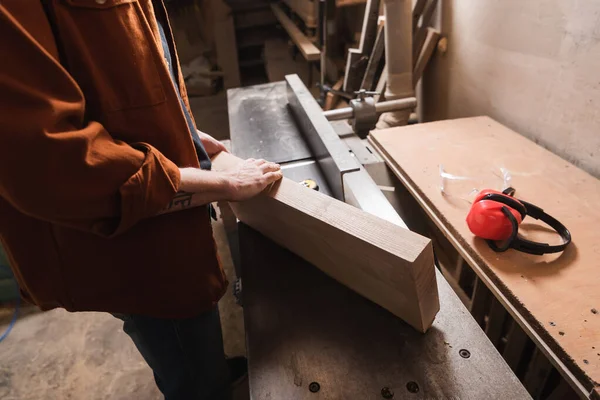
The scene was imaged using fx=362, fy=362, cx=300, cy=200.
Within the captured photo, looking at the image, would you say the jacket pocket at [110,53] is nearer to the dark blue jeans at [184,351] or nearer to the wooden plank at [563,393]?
the dark blue jeans at [184,351]

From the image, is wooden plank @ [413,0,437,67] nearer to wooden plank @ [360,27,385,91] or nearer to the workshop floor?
wooden plank @ [360,27,385,91]

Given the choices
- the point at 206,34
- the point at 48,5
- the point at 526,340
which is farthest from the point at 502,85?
the point at 206,34

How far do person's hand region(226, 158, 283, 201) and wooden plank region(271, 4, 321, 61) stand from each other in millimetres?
2048

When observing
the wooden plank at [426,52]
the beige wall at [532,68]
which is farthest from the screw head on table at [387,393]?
the wooden plank at [426,52]

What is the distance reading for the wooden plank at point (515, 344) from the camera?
116 centimetres

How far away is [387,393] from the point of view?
66cm

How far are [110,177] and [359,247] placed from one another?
44 cm

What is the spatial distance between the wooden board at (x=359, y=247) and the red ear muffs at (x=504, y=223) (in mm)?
365

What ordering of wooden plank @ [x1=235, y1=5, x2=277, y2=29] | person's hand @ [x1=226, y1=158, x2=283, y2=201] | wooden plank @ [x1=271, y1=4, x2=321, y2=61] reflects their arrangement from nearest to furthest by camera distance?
person's hand @ [x1=226, y1=158, x2=283, y2=201], wooden plank @ [x1=271, y1=4, x2=321, y2=61], wooden plank @ [x1=235, y1=5, x2=277, y2=29]

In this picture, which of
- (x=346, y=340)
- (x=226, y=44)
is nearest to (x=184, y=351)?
(x=346, y=340)

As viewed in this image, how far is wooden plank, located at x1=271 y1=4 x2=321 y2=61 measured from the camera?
2686 millimetres

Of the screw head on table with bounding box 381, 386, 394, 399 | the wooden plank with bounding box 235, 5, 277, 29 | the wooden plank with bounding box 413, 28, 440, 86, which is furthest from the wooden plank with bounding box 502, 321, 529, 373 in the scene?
the wooden plank with bounding box 235, 5, 277, 29

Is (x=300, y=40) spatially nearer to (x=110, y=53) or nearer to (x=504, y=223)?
(x=504, y=223)

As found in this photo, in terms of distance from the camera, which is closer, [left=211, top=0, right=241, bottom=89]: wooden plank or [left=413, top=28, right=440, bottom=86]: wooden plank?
[left=413, top=28, right=440, bottom=86]: wooden plank
